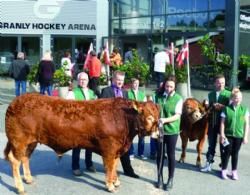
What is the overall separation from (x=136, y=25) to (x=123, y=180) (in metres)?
22.8

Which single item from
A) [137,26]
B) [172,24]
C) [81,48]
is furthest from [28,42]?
[172,24]

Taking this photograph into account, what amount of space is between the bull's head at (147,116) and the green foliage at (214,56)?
11.7 m

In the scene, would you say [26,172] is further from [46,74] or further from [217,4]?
[217,4]

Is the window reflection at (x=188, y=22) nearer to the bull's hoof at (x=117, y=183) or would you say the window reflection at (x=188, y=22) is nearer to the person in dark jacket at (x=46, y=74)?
the person in dark jacket at (x=46, y=74)

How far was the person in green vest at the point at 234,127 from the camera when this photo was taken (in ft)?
Answer: 25.8

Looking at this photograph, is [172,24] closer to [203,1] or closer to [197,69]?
[203,1]

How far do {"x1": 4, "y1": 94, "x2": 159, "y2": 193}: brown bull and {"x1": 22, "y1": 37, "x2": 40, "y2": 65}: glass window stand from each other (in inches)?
1007

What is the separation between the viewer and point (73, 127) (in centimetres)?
706

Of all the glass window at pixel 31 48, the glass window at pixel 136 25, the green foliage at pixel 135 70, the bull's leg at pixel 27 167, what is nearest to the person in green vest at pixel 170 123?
the bull's leg at pixel 27 167

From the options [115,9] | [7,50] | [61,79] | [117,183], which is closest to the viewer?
[117,183]

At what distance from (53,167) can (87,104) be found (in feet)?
5.96

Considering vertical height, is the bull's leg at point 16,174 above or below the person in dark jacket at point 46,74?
below

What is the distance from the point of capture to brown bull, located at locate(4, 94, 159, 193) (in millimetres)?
7062

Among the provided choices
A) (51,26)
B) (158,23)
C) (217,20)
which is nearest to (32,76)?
(217,20)
